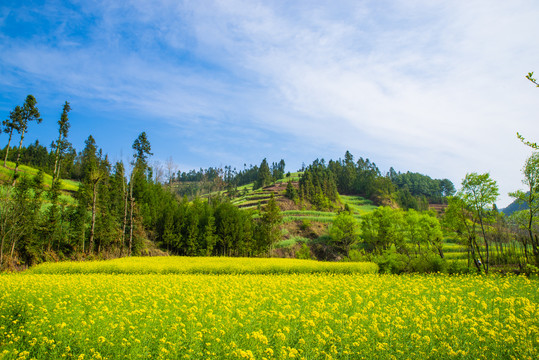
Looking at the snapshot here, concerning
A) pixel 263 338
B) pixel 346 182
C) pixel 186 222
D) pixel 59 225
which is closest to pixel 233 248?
pixel 186 222

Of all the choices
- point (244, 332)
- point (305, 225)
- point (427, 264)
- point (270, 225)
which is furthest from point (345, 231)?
point (244, 332)

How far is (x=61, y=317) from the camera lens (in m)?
6.92

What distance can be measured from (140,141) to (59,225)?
32.7 metres

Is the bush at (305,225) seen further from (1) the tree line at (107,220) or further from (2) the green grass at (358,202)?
(2) the green grass at (358,202)

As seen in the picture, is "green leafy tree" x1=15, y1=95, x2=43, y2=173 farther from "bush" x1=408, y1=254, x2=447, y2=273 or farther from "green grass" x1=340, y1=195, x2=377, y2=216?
"green grass" x1=340, y1=195, x2=377, y2=216

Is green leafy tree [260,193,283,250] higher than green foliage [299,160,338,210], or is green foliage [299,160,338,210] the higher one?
green foliage [299,160,338,210]

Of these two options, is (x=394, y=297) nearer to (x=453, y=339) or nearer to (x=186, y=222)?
(x=453, y=339)

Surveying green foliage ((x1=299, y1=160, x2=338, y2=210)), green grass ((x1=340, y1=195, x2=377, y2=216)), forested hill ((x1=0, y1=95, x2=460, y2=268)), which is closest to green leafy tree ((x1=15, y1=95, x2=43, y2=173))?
forested hill ((x1=0, y1=95, x2=460, y2=268))

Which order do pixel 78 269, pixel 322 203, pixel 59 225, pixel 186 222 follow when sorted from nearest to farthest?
pixel 78 269 < pixel 59 225 < pixel 186 222 < pixel 322 203

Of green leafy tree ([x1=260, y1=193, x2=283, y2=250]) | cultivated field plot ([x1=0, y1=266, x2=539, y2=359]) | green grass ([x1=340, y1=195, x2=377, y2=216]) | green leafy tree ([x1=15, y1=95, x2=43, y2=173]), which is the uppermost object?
green leafy tree ([x1=15, y1=95, x2=43, y2=173])

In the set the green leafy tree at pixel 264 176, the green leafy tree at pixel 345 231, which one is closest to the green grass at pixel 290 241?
the green leafy tree at pixel 345 231

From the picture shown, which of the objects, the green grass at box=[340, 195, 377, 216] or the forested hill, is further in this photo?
the green grass at box=[340, 195, 377, 216]

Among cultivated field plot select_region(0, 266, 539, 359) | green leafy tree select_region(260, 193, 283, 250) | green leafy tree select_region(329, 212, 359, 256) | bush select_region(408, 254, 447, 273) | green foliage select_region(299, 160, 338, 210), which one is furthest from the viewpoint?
green foliage select_region(299, 160, 338, 210)

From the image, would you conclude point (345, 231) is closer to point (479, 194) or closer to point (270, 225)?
point (270, 225)
